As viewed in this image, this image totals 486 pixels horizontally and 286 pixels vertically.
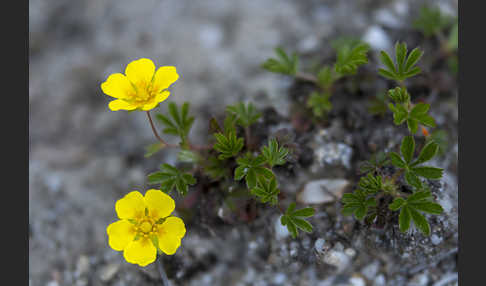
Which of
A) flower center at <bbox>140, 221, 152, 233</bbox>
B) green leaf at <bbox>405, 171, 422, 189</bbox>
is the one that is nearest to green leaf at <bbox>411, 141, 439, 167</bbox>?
green leaf at <bbox>405, 171, 422, 189</bbox>

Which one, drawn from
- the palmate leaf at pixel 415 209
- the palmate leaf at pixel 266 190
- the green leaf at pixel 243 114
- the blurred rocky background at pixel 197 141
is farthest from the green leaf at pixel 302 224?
the green leaf at pixel 243 114

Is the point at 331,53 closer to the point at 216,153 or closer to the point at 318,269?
the point at 216,153

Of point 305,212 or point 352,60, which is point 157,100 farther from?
point 352,60

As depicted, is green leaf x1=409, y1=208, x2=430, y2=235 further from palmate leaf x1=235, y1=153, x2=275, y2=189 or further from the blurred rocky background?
palmate leaf x1=235, y1=153, x2=275, y2=189

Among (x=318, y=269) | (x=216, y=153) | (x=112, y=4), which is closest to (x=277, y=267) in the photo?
(x=318, y=269)

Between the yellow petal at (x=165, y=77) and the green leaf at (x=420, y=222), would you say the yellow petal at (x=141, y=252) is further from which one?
the green leaf at (x=420, y=222)
